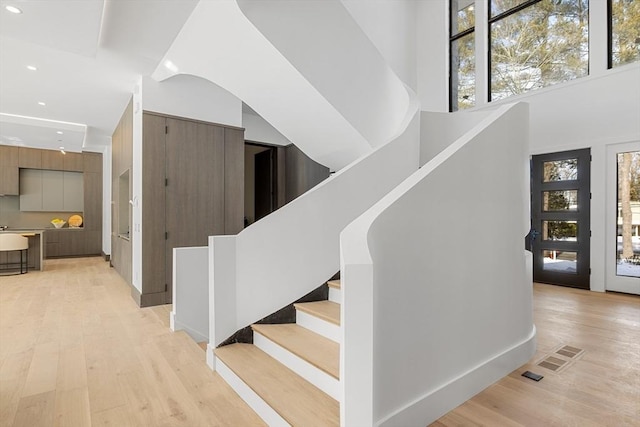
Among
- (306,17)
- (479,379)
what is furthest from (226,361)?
(306,17)

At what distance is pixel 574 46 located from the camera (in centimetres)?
537

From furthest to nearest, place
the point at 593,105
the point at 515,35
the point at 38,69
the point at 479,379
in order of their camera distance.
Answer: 1. the point at 515,35
2. the point at 593,105
3. the point at 38,69
4. the point at 479,379

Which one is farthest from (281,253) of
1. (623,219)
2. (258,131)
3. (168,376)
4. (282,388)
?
(623,219)

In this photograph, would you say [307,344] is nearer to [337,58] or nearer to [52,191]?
[337,58]

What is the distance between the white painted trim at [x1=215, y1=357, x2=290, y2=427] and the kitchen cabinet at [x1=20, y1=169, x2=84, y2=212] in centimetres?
927

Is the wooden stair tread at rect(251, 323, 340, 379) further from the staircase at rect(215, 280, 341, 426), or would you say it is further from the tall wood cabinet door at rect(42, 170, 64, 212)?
the tall wood cabinet door at rect(42, 170, 64, 212)

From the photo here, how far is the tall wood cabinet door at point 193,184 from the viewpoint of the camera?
15.1 feet

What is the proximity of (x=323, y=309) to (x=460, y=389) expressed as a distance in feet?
3.41

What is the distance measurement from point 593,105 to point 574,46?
1091 mm

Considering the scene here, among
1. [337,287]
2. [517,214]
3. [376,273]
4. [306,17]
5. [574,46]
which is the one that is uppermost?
[574,46]

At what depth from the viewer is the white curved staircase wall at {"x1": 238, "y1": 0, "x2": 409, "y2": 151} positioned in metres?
3.07

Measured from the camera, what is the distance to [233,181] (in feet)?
16.9

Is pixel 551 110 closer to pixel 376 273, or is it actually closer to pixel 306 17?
pixel 306 17

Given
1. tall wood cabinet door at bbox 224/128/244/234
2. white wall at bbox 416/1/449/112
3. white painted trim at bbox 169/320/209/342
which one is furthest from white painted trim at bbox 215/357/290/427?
white wall at bbox 416/1/449/112
